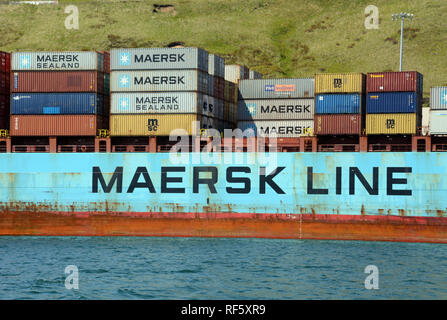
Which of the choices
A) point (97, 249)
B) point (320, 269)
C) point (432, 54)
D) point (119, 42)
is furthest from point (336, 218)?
point (119, 42)

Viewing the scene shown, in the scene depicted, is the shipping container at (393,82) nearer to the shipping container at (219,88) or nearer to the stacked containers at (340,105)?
the stacked containers at (340,105)

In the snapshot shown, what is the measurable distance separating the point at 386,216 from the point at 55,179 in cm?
2671

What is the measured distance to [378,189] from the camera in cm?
4247

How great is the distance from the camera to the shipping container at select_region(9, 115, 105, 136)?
4597 cm

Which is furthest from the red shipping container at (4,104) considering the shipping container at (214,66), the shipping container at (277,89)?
the shipping container at (277,89)

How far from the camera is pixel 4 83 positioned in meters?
49.2

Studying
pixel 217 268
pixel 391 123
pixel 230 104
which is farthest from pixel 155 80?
pixel 391 123

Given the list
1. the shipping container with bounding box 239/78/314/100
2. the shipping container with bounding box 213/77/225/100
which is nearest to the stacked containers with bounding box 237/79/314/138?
the shipping container with bounding box 239/78/314/100

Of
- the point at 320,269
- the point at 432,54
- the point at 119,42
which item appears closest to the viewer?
the point at 320,269

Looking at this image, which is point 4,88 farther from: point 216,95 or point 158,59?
point 216,95

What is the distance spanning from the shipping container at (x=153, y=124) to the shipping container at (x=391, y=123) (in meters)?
14.1

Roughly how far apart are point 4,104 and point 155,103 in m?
14.4

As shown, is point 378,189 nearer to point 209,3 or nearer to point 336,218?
point 336,218

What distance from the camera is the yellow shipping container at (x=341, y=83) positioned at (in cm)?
4559
